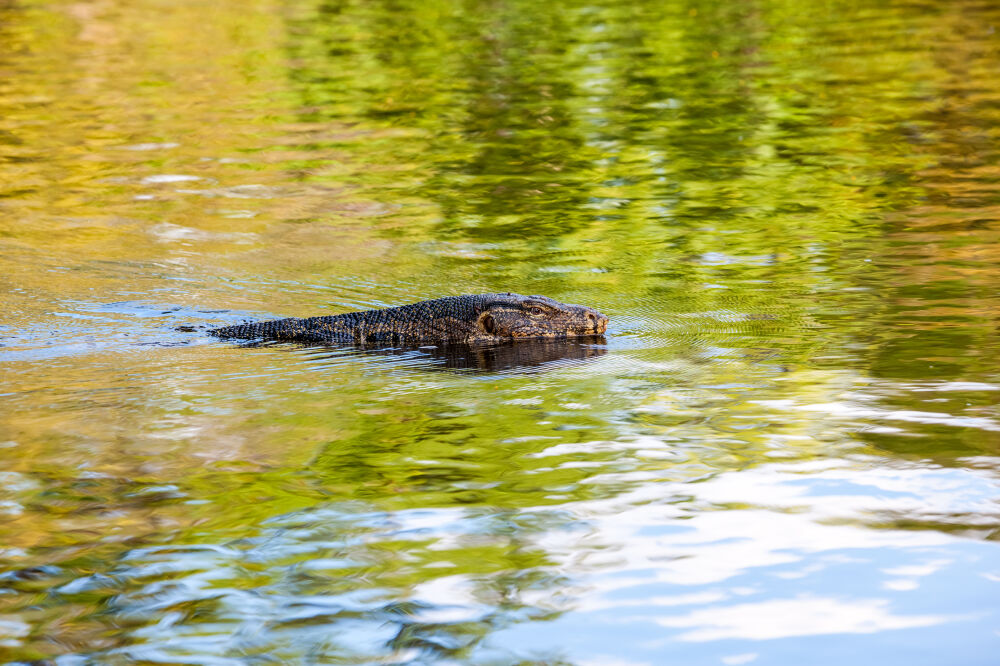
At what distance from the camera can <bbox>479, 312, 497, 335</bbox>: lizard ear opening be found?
32.1ft

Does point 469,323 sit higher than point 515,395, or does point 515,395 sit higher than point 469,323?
point 469,323

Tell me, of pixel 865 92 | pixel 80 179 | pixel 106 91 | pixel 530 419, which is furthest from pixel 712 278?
pixel 106 91

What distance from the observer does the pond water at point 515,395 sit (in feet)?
17.8

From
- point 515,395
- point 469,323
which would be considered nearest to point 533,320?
point 469,323

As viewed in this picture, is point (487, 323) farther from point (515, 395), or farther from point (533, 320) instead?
point (515, 395)

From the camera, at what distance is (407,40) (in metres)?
29.9

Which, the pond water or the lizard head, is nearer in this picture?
the pond water

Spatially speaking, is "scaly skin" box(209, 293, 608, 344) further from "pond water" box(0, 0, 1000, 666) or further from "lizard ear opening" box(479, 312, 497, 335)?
"pond water" box(0, 0, 1000, 666)

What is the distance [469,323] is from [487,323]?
13cm

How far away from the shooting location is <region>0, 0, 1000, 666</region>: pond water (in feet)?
17.8

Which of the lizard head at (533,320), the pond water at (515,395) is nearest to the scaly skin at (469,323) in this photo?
the lizard head at (533,320)

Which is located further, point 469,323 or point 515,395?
point 469,323

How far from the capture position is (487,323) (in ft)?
32.2

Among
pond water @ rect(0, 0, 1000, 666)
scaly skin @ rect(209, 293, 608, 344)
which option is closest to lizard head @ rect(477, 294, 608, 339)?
scaly skin @ rect(209, 293, 608, 344)
